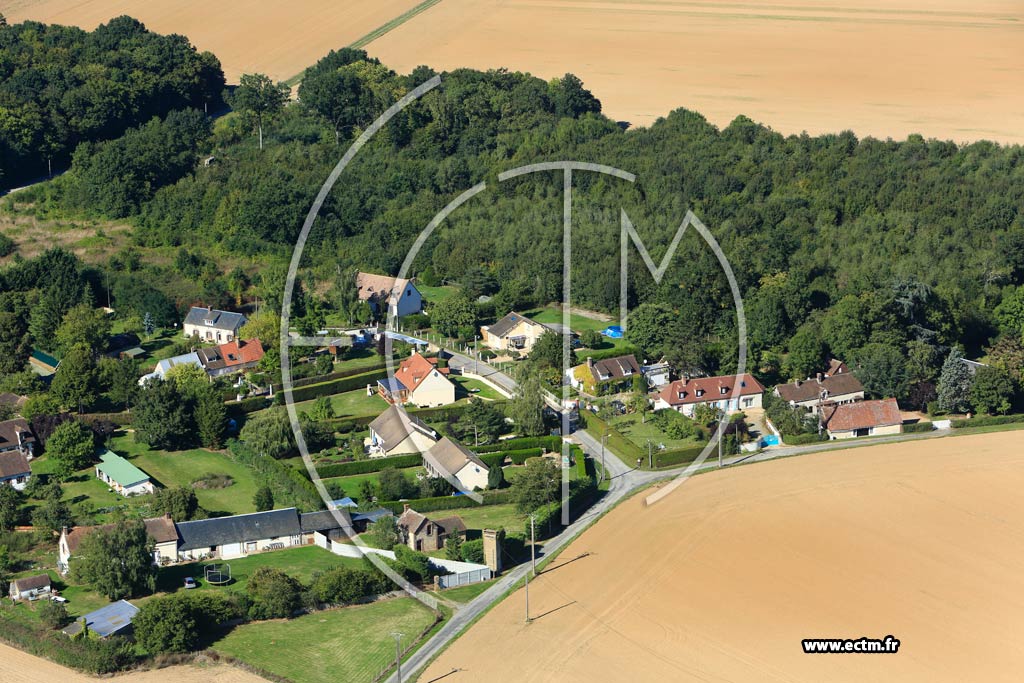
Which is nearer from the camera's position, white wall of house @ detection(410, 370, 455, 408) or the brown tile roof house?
white wall of house @ detection(410, 370, 455, 408)

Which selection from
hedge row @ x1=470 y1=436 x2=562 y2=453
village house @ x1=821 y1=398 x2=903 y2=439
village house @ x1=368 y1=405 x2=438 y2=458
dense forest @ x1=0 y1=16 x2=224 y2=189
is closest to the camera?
village house @ x1=368 y1=405 x2=438 y2=458

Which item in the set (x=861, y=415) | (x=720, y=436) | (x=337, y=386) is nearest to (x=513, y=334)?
(x=337, y=386)

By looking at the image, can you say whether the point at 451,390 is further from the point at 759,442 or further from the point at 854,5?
the point at 854,5

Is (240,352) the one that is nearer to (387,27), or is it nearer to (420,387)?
(420,387)

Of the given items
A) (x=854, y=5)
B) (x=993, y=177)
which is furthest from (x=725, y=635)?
(x=854, y=5)

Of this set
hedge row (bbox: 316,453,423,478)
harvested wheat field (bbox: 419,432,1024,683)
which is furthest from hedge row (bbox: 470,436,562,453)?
harvested wheat field (bbox: 419,432,1024,683)

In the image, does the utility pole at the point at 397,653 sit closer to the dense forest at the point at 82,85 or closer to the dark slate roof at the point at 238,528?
the dark slate roof at the point at 238,528

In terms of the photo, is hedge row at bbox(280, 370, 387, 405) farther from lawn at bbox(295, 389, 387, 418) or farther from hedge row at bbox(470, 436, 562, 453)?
hedge row at bbox(470, 436, 562, 453)

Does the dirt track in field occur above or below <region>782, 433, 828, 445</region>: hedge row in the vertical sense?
above
